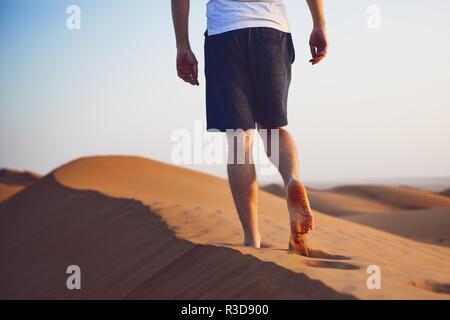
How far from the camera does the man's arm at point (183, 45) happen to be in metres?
3.12

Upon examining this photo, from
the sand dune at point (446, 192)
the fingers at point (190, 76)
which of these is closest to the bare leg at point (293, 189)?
the fingers at point (190, 76)

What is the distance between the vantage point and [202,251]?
3.07 meters

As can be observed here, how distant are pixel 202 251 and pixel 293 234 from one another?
0.54 meters

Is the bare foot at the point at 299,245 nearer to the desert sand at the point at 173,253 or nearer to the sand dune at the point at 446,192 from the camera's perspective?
the desert sand at the point at 173,253

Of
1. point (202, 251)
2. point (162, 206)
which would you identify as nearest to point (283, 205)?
point (162, 206)

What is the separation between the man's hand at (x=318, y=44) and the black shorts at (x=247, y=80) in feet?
0.92

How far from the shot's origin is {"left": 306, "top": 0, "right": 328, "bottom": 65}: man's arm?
10.4 ft

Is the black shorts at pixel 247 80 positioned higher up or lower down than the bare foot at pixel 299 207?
higher up

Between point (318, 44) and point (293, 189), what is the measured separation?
94 cm

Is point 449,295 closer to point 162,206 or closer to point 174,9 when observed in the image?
point 174,9

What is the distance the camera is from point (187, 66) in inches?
123

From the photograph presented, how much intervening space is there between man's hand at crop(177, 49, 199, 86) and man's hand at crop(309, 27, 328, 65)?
680 millimetres

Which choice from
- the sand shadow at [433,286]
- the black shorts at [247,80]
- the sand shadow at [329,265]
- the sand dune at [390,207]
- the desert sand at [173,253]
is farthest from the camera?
the sand dune at [390,207]

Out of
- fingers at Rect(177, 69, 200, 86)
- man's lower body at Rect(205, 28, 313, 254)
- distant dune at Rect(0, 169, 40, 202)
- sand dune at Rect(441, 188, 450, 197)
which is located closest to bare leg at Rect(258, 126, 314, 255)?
man's lower body at Rect(205, 28, 313, 254)
